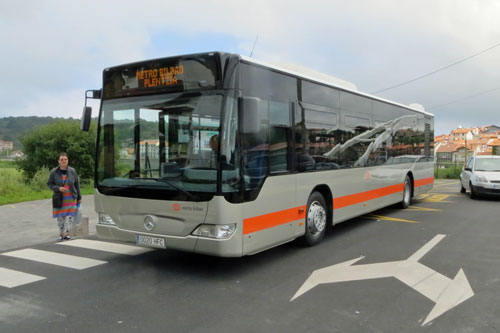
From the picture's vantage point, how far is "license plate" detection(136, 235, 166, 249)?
5777 millimetres

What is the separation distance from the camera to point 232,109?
17.9 ft

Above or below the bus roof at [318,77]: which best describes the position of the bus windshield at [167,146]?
below

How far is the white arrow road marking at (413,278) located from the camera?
480 centimetres

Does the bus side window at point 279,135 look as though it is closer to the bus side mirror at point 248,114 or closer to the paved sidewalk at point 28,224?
the bus side mirror at point 248,114

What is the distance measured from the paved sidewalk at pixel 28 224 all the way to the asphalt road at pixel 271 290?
63 cm

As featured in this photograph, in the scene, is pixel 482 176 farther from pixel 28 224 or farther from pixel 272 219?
pixel 28 224

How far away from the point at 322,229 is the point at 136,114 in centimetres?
391

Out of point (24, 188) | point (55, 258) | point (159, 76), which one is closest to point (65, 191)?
point (55, 258)

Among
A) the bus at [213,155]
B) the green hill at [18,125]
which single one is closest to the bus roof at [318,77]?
the bus at [213,155]

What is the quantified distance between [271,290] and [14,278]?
365 cm

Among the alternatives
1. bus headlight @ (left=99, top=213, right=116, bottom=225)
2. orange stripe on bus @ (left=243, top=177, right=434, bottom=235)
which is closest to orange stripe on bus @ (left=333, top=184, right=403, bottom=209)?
orange stripe on bus @ (left=243, top=177, right=434, bottom=235)

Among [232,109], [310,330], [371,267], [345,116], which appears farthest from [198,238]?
[345,116]

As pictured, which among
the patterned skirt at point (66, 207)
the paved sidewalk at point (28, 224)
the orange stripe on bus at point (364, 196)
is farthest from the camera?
the paved sidewalk at point (28, 224)

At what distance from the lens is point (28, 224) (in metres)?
10.2
